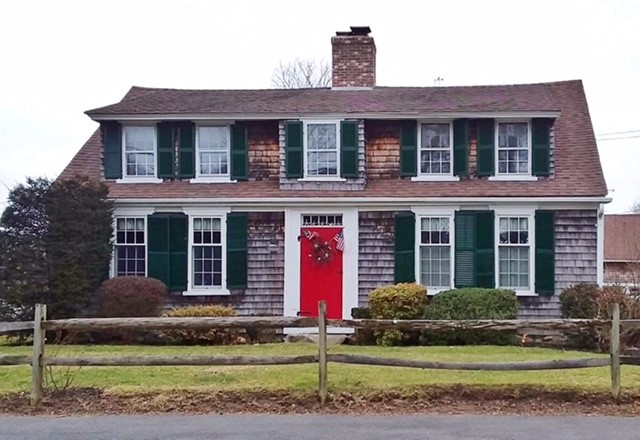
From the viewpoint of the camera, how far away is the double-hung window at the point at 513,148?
19406 millimetres

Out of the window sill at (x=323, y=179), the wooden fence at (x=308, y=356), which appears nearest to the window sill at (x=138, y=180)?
the window sill at (x=323, y=179)

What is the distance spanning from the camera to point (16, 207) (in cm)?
1739

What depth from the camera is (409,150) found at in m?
19.5

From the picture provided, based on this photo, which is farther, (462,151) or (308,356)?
(462,151)

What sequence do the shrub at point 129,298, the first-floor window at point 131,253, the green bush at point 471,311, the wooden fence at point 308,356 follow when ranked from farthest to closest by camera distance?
the first-floor window at point 131,253 < the shrub at point 129,298 < the green bush at point 471,311 < the wooden fence at point 308,356

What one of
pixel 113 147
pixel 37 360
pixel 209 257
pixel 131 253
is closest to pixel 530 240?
pixel 209 257

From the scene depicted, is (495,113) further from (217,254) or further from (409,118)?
(217,254)

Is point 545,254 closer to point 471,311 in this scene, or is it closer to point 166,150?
point 471,311

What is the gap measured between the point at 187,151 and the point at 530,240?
808 cm

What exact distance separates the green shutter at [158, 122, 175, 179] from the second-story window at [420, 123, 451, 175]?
5.82 meters

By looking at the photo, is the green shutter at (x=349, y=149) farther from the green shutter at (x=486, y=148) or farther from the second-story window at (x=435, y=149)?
the green shutter at (x=486, y=148)

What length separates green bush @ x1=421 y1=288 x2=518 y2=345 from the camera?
16.2 meters

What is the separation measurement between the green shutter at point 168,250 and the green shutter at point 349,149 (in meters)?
3.92

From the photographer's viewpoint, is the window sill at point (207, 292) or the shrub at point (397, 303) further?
the window sill at point (207, 292)
